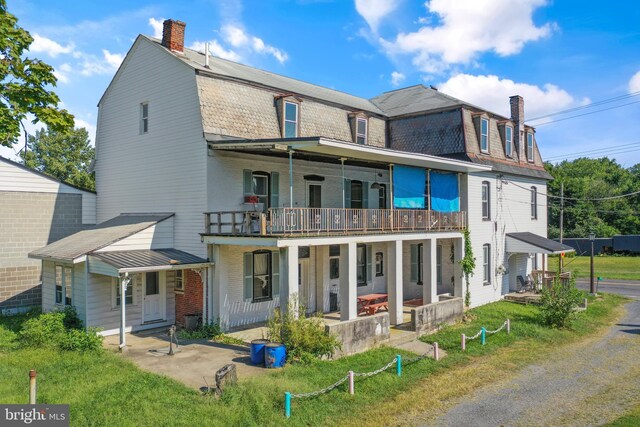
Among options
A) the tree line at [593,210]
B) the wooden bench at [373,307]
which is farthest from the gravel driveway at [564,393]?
the tree line at [593,210]

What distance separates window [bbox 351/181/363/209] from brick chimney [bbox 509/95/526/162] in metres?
11.6

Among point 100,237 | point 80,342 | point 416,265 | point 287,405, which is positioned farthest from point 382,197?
point 287,405

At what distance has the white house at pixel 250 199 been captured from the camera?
15.8 metres

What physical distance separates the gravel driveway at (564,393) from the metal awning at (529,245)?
857 centimetres

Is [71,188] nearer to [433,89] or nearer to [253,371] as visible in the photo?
[253,371]

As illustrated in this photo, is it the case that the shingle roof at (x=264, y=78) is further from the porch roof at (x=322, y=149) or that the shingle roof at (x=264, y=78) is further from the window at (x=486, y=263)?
the window at (x=486, y=263)

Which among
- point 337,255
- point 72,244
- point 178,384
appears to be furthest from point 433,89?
point 178,384

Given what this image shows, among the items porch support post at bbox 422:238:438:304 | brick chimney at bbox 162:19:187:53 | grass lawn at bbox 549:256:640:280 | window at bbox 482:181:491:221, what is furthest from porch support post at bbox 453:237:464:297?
grass lawn at bbox 549:256:640:280

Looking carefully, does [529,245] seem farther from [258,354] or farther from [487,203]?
[258,354]

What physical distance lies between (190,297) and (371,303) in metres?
7.70

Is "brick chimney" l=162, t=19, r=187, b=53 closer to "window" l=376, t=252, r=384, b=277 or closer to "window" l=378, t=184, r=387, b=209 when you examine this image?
"window" l=378, t=184, r=387, b=209

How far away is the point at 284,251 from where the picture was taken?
14391 mm

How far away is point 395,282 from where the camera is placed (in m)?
18.3

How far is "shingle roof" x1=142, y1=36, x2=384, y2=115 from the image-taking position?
18953mm
